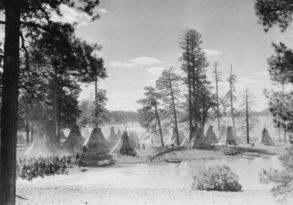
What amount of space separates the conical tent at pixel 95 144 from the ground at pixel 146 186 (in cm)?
342

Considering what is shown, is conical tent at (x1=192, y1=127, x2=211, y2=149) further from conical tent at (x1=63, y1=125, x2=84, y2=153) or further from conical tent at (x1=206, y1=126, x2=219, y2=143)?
conical tent at (x1=206, y1=126, x2=219, y2=143)

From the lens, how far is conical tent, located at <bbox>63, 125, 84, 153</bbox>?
42.5m

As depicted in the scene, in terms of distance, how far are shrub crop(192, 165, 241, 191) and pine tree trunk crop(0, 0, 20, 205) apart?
10.0m

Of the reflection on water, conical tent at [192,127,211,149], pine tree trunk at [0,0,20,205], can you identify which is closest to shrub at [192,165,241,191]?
the reflection on water

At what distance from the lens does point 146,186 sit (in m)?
20.8

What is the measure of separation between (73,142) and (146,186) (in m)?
23.8

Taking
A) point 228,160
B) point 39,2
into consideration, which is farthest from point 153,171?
point 39,2

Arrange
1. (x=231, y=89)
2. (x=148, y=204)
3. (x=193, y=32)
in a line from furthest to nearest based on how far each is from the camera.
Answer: (x=231, y=89), (x=193, y=32), (x=148, y=204)

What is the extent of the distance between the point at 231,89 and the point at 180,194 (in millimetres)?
52239

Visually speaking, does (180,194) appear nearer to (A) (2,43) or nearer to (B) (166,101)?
(A) (2,43)

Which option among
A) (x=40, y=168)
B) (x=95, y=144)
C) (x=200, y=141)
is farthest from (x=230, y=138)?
(x=40, y=168)

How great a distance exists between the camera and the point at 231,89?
6625 centimetres

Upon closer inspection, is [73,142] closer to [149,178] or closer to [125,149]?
[125,149]

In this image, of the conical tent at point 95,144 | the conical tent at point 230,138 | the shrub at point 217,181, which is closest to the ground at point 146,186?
the shrub at point 217,181
